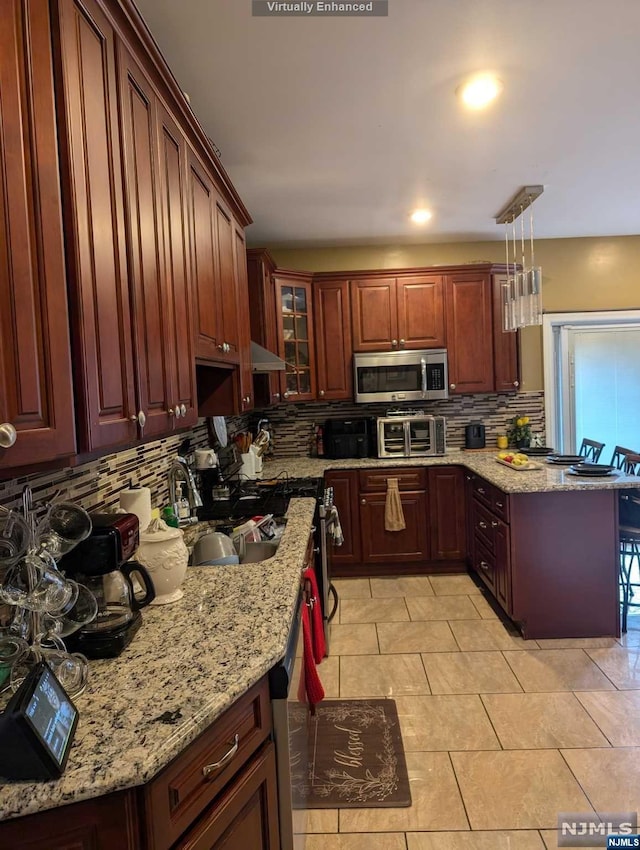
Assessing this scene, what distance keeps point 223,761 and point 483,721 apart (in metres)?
1.64

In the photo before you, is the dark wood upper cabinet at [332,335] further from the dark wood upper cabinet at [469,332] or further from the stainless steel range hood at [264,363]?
the stainless steel range hood at [264,363]

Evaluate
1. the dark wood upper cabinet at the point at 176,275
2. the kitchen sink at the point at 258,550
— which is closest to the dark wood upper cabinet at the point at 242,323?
the kitchen sink at the point at 258,550

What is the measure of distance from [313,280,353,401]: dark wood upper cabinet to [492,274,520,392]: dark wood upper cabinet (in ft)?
3.89

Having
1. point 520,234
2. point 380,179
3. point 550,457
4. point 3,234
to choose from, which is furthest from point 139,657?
point 520,234

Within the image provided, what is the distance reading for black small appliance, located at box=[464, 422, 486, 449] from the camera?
436cm

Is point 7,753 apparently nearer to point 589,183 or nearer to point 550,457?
point 550,457

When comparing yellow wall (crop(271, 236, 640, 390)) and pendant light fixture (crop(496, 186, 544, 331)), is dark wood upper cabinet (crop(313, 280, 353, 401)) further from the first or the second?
pendant light fixture (crop(496, 186, 544, 331))

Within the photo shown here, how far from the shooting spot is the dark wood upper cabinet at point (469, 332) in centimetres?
418

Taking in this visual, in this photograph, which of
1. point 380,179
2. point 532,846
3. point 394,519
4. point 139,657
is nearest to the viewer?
point 139,657

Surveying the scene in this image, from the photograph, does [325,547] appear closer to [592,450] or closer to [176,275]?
[176,275]

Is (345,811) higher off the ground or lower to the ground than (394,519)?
lower

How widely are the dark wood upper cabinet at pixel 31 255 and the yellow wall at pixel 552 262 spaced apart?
3.54 metres

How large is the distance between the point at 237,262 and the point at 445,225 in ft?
6.72

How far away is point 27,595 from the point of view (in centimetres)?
105
